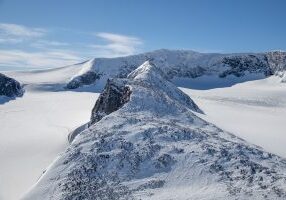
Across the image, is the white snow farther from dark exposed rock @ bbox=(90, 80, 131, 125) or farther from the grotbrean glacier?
dark exposed rock @ bbox=(90, 80, 131, 125)

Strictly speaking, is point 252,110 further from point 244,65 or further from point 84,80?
point 84,80

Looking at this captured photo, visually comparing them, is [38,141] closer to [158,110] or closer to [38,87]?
[158,110]

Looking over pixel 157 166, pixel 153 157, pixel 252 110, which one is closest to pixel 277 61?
pixel 252 110

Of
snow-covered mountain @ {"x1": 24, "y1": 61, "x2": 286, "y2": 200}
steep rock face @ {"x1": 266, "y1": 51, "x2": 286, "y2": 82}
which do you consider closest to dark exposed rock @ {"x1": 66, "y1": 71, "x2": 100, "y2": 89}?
steep rock face @ {"x1": 266, "y1": 51, "x2": 286, "y2": 82}

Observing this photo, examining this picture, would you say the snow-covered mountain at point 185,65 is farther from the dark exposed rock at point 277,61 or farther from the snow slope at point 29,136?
the snow slope at point 29,136

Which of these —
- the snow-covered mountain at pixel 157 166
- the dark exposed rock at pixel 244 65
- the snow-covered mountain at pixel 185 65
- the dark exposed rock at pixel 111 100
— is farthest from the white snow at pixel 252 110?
the dark exposed rock at pixel 111 100
